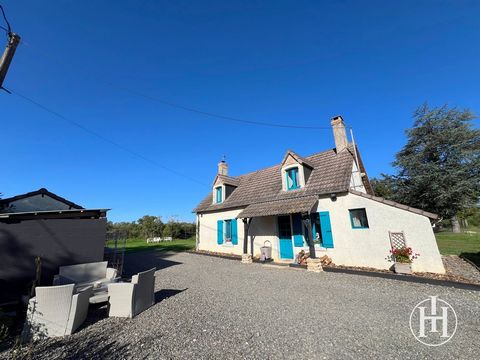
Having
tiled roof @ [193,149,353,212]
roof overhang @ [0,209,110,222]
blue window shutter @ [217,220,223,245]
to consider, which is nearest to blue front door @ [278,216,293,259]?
tiled roof @ [193,149,353,212]

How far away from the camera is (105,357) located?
322 centimetres

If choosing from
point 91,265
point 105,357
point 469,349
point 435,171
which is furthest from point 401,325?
point 435,171

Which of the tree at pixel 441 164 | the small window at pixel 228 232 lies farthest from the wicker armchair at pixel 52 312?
the tree at pixel 441 164

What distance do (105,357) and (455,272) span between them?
10213 millimetres

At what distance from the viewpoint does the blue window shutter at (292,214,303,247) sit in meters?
10.8

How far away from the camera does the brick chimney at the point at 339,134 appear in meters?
12.1

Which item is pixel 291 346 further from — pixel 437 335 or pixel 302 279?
pixel 302 279

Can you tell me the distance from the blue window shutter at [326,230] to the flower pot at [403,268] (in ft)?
8.26

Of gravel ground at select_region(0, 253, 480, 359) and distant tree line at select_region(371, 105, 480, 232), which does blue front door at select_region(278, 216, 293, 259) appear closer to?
gravel ground at select_region(0, 253, 480, 359)

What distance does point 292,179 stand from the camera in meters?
12.3

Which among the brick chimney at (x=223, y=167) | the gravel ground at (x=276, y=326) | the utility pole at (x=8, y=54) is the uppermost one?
the brick chimney at (x=223, y=167)

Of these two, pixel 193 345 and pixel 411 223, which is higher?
pixel 411 223

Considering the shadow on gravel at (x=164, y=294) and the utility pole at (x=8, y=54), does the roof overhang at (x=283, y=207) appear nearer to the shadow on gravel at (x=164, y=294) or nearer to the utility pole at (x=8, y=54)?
the shadow on gravel at (x=164, y=294)

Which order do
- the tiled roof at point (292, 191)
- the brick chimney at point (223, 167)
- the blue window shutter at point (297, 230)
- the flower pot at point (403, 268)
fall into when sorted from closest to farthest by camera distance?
the flower pot at point (403, 268) → the tiled roof at point (292, 191) → the blue window shutter at point (297, 230) → the brick chimney at point (223, 167)
